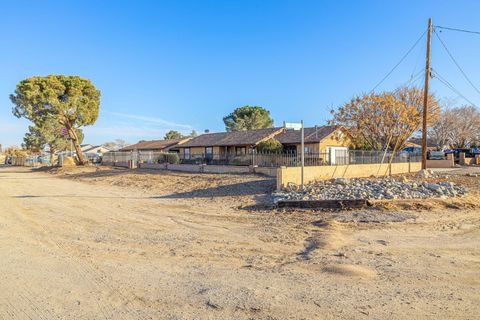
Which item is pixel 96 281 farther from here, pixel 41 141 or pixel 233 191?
pixel 41 141

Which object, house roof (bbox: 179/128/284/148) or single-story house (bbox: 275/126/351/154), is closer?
single-story house (bbox: 275/126/351/154)

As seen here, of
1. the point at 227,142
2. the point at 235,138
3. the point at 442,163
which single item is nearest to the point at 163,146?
the point at 227,142

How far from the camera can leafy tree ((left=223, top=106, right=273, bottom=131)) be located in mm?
58469

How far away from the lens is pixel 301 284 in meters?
4.95

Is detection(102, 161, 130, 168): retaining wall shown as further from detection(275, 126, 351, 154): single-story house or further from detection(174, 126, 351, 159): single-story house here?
detection(275, 126, 351, 154): single-story house

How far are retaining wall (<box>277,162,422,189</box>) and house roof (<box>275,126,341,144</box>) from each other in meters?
8.18

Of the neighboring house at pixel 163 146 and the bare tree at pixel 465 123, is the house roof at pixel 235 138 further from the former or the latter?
the bare tree at pixel 465 123

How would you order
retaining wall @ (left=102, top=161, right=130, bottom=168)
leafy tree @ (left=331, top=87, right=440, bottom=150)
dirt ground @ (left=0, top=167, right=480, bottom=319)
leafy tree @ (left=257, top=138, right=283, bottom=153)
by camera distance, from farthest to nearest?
retaining wall @ (left=102, top=161, right=130, bottom=168) < leafy tree @ (left=331, top=87, right=440, bottom=150) < leafy tree @ (left=257, top=138, right=283, bottom=153) < dirt ground @ (left=0, top=167, right=480, bottom=319)

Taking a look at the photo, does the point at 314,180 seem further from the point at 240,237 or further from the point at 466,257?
the point at 466,257

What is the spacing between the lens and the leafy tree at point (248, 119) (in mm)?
58469

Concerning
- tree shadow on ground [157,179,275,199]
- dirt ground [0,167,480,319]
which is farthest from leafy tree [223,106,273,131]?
dirt ground [0,167,480,319]

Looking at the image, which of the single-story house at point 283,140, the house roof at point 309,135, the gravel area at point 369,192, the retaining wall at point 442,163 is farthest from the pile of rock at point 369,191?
the retaining wall at point 442,163

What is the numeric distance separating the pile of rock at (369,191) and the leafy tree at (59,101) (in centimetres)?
3252

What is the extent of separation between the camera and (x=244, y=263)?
599 cm
